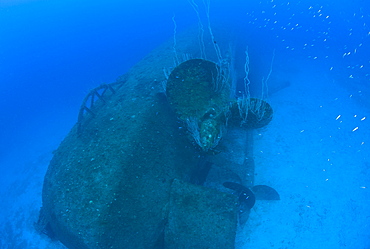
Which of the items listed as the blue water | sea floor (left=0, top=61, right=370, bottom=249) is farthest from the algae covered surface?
the blue water

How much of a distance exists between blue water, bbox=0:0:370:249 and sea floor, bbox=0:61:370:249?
87mm

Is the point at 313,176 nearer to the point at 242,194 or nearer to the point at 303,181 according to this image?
the point at 303,181

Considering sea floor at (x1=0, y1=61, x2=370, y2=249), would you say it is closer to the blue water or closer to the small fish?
the blue water

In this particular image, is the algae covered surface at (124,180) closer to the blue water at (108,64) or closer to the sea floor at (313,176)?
the sea floor at (313,176)

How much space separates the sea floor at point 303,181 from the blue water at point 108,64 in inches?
3.4

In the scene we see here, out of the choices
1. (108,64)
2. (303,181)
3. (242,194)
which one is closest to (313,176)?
(303,181)

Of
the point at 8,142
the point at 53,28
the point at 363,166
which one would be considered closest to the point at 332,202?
the point at 363,166

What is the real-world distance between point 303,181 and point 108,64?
20.4 meters

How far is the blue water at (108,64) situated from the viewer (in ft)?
33.4

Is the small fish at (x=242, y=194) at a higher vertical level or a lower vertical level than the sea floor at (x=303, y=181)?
higher

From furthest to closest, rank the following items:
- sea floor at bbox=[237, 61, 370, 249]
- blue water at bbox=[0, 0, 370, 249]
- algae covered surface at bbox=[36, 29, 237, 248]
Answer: blue water at bbox=[0, 0, 370, 249], sea floor at bbox=[237, 61, 370, 249], algae covered surface at bbox=[36, 29, 237, 248]

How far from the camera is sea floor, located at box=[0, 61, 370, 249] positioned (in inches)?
230

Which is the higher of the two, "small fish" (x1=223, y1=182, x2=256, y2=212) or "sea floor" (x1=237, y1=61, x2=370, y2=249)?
"small fish" (x1=223, y1=182, x2=256, y2=212)

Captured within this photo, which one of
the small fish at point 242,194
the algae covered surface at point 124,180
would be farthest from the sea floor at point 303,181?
the algae covered surface at point 124,180
